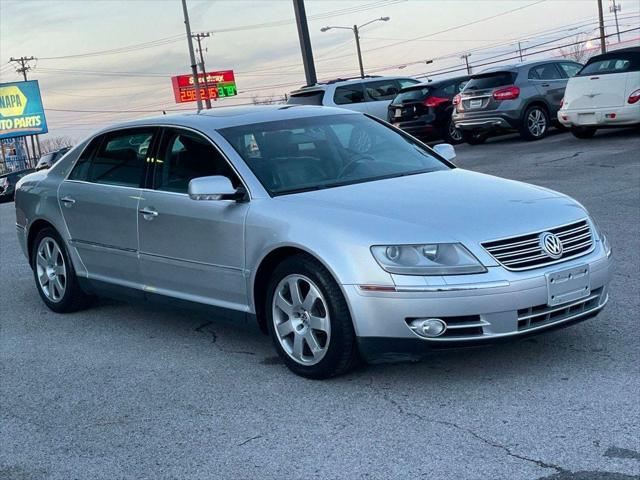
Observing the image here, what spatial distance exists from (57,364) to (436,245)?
8.98ft

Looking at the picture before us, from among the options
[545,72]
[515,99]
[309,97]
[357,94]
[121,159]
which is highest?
[309,97]

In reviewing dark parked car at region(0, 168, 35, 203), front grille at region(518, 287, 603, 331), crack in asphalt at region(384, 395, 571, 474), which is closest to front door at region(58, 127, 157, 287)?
crack in asphalt at region(384, 395, 571, 474)

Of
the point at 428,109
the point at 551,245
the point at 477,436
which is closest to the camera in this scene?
the point at 477,436

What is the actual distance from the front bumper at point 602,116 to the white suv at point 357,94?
5916 mm

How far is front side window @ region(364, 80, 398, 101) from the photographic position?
22.5 m

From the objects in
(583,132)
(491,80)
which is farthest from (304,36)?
(583,132)

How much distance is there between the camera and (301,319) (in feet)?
16.8

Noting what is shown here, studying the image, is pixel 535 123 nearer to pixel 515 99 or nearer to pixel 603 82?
pixel 515 99

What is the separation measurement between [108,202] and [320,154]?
165cm

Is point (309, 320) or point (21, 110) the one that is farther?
point (21, 110)

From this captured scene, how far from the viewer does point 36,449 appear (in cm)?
446

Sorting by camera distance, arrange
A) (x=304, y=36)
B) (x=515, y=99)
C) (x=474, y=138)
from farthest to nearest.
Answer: (x=304, y=36)
(x=474, y=138)
(x=515, y=99)

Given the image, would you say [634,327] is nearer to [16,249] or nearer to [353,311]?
[353,311]

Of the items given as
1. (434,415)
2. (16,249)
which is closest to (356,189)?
(434,415)
